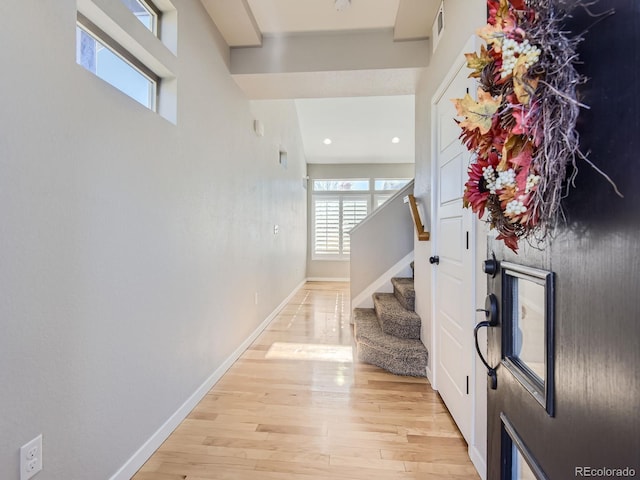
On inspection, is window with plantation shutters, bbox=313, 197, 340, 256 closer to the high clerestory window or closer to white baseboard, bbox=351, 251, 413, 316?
white baseboard, bbox=351, 251, 413, 316

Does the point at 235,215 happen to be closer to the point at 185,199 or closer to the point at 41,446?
the point at 185,199

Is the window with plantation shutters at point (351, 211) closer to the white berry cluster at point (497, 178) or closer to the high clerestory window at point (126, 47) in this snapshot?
the high clerestory window at point (126, 47)

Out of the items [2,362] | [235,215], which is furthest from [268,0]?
[2,362]

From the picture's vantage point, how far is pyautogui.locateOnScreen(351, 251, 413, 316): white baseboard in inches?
148

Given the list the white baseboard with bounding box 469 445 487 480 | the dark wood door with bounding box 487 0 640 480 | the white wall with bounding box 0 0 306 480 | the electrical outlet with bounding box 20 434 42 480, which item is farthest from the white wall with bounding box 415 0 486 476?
the electrical outlet with bounding box 20 434 42 480

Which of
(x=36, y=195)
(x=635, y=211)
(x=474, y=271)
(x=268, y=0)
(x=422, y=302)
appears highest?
(x=268, y=0)

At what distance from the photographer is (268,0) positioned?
7.29 feet

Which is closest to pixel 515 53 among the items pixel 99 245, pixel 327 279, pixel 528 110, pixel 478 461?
pixel 528 110

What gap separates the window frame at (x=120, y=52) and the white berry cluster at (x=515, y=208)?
157cm

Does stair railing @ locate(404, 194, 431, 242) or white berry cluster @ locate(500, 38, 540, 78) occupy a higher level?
white berry cluster @ locate(500, 38, 540, 78)

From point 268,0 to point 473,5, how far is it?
1.42 m

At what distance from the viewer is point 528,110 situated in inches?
22.7

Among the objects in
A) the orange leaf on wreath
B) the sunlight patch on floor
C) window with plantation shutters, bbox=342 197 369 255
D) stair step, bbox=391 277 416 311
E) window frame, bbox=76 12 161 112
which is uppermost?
window frame, bbox=76 12 161 112

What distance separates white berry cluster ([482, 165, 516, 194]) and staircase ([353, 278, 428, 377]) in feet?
6.93
